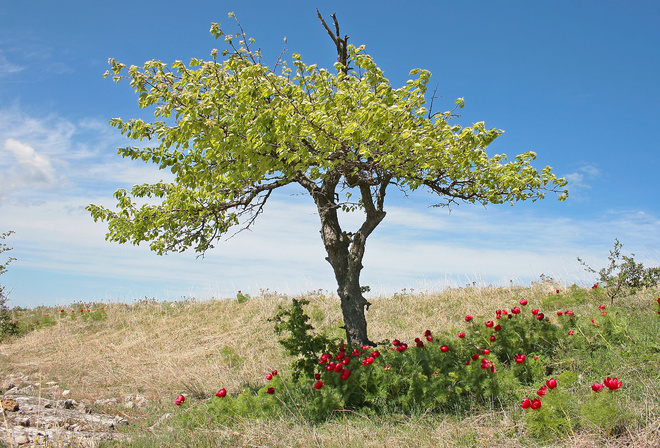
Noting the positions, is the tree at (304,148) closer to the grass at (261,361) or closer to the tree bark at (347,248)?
the tree bark at (347,248)

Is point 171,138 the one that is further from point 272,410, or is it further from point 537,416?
point 537,416

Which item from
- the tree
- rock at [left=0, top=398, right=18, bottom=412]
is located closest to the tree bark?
the tree

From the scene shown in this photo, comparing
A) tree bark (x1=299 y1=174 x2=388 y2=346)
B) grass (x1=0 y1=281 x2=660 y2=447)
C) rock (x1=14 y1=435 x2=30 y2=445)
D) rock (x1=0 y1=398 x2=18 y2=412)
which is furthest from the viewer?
tree bark (x1=299 y1=174 x2=388 y2=346)

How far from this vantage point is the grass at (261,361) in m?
4.60

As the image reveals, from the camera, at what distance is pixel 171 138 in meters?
5.84

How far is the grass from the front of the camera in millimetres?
4602

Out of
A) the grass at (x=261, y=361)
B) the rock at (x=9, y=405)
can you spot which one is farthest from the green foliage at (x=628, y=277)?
the rock at (x=9, y=405)

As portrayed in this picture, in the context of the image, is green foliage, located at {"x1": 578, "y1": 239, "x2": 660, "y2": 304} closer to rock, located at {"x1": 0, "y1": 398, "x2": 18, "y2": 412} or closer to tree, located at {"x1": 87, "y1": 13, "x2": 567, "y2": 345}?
tree, located at {"x1": 87, "y1": 13, "x2": 567, "y2": 345}

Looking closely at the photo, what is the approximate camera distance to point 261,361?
9.74m

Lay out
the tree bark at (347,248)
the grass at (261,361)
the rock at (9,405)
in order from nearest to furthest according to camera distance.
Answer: the grass at (261,361) → the rock at (9,405) → the tree bark at (347,248)

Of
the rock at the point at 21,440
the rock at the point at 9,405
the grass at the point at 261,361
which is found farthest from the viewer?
the rock at the point at 9,405

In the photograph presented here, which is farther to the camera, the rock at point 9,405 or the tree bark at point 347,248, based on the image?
the tree bark at point 347,248

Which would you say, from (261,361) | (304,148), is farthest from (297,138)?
(261,361)

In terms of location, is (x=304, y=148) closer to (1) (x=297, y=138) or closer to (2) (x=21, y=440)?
(1) (x=297, y=138)
